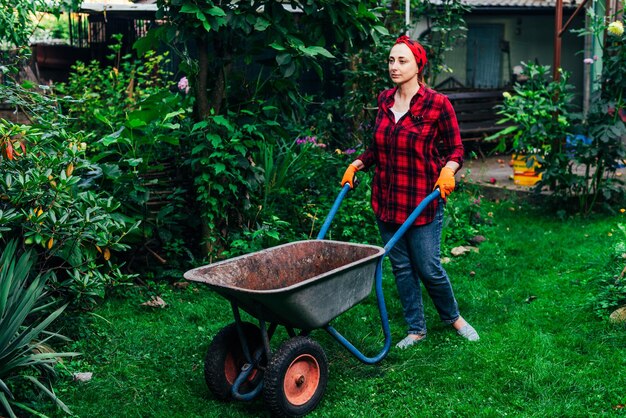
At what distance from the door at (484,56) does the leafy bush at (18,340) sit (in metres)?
11.3

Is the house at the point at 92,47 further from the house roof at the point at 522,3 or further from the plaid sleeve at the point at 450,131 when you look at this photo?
the plaid sleeve at the point at 450,131

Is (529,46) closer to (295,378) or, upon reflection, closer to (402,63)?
(402,63)

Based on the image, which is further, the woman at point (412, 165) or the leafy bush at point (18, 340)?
the woman at point (412, 165)

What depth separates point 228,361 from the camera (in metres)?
4.48

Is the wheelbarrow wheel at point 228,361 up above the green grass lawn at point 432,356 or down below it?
above

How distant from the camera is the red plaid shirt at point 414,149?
4.93 meters

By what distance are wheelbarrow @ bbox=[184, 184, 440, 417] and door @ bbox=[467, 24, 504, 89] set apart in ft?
34.1

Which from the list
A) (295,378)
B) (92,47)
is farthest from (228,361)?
(92,47)

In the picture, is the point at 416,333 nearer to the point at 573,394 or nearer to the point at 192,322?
the point at 573,394

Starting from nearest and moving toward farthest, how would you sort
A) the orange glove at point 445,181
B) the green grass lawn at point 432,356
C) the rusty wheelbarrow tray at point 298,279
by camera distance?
the rusty wheelbarrow tray at point 298,279, the green grass lawn at point 432,356, the orange glove at point 445,181

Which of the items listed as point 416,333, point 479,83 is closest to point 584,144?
point 416,333

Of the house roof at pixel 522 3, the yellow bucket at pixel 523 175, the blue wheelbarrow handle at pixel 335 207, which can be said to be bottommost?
the yellow bucket at pixel 523 175

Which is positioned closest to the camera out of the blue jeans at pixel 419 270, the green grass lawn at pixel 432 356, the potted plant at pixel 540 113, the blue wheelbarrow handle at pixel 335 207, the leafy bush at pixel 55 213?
the green grass lawn at pixel 432 356

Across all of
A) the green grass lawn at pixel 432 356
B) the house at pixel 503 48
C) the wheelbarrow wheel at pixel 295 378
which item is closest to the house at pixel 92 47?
the house at pixel 503 48
